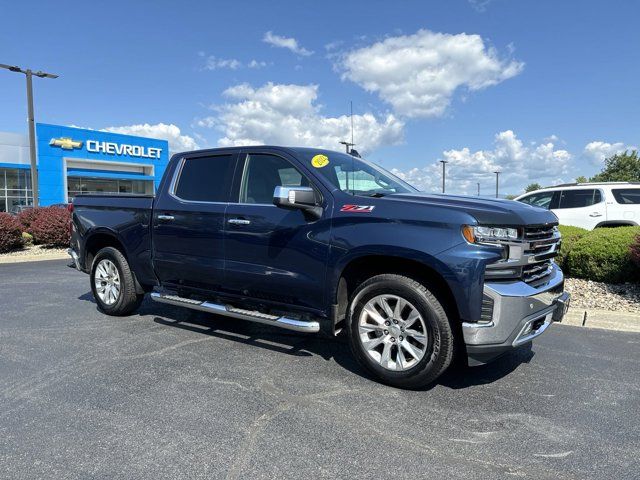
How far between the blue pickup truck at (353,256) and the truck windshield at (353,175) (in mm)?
17

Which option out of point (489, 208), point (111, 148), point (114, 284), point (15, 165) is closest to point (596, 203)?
point (489, 208)

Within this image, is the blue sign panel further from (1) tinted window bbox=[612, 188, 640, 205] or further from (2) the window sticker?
(2) the window sticker

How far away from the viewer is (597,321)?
5.90 metres

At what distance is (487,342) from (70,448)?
282 centimetres

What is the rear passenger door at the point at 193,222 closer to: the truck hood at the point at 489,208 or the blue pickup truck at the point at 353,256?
the blue pickup truck at the point at 353,256

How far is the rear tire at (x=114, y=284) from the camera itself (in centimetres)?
586

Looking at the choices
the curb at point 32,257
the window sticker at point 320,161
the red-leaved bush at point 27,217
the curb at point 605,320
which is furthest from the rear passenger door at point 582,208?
the red-leaved bush at point 27,217

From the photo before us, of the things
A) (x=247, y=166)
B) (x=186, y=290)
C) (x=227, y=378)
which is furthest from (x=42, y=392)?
(x=247, y=166)

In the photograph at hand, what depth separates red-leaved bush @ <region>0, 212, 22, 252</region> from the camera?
13039mm

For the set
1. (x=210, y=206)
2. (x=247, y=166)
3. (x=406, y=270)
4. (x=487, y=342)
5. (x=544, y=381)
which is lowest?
(x=544, y=381)

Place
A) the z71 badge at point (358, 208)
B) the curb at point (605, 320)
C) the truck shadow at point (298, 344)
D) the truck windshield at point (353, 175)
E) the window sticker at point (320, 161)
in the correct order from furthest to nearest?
1. the curb at point (605, 320)
2. the window sticker at point (320, 161)
3. the truck windshield at point (353, 175)
4. the truck shadow at point (298, 344)
5. the z71 badge at point (358, 208)

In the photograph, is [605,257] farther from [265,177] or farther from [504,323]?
[265,177]

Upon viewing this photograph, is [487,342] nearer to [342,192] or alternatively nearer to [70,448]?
[342,192]

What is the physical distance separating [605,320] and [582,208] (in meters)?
6.12
